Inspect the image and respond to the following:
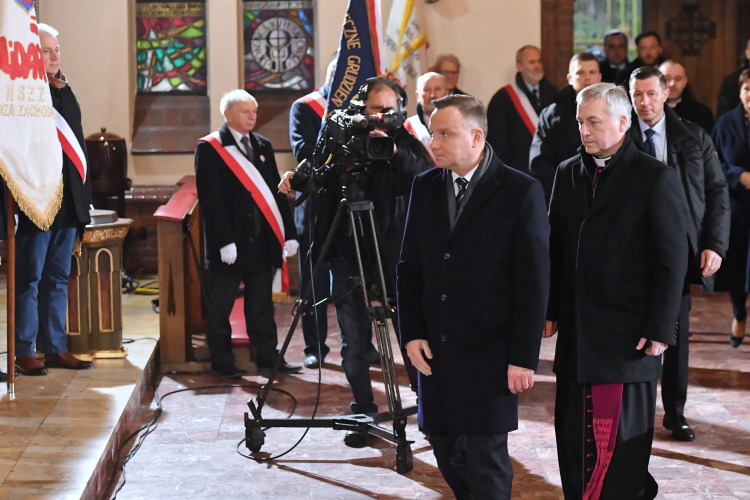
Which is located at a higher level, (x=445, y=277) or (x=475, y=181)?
(x=475, y=181)

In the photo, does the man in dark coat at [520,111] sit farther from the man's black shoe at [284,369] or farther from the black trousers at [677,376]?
the black trousers at [677,376]

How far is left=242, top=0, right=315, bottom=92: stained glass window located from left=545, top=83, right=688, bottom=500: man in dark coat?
18.4 ft

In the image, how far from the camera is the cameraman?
3645 millimetres

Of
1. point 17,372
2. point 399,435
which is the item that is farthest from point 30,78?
point 399,435

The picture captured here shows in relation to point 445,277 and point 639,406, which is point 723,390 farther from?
point 445,277

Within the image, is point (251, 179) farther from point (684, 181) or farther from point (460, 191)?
point (460, 191)

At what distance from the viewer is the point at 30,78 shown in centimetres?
379

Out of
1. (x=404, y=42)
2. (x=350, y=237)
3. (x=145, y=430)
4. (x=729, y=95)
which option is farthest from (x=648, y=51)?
(x=145, y=430)

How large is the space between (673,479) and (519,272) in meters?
1.39

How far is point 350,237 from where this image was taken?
12.2ft

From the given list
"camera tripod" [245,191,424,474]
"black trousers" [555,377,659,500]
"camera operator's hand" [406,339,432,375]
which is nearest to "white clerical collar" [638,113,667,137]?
"camera tripod" [245,191,424,474]

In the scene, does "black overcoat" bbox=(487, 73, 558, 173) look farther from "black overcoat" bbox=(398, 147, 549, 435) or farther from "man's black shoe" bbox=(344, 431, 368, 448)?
"black overcoat" bbox=(398, 147, 549, 435)

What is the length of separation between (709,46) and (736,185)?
3.52m

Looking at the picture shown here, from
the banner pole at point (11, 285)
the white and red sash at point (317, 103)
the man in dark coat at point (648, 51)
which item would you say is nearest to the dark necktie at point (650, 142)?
the white and red sash at point (317, 103)
